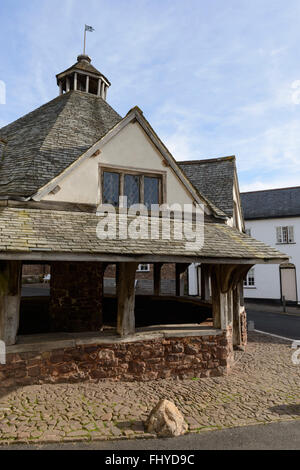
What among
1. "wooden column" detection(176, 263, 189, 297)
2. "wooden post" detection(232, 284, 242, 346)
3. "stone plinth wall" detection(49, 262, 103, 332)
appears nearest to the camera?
"stone plinth wall" detection(49, 262, 103, 332)

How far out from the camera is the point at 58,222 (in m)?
6.64

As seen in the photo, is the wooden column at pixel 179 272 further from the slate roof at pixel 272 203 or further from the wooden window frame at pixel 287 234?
the slate roof at pixel 272 203

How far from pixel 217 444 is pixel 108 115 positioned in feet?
36.2

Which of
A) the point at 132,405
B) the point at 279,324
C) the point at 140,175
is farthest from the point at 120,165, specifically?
the point at 279,324

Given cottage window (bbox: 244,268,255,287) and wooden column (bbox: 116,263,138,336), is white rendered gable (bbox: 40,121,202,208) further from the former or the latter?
cottage window (bbox: 244,268,255,287)

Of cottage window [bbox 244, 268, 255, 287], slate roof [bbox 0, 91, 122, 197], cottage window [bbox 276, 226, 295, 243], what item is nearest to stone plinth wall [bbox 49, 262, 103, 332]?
slate roof [bbox 0, 91, 122, 197]

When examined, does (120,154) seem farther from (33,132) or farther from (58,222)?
(33,132)

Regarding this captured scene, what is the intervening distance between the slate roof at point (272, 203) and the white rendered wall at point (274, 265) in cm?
52

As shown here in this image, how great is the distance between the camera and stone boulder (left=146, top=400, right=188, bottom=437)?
14.8 feet

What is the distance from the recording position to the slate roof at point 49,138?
25.4 feet

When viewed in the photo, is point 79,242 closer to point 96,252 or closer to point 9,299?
point 96,252

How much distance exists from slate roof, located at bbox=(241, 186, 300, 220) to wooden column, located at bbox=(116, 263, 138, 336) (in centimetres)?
2004

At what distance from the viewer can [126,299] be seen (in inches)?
267

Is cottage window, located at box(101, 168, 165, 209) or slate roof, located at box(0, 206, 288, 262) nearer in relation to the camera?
slate roof, located at box(0, 206, 288, 262)
